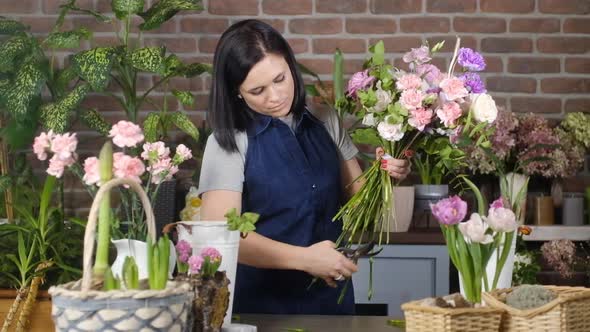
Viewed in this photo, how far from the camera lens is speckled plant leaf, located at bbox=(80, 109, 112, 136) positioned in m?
4.04

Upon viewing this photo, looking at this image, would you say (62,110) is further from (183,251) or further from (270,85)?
(183,251)

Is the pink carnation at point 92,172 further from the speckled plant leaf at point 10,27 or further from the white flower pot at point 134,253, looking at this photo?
the speckled plant leaf at point 10,27

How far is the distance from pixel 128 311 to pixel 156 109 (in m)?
2.79

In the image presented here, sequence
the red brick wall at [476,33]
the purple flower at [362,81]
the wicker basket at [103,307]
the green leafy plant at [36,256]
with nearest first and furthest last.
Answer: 1. the wicker basket at [103,307]
2. the purple flower at [362,81]
3. the green leafy plant at [36,256]
4. the red brick wall at [476,33]

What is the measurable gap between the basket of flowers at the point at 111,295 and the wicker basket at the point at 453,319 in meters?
0.43

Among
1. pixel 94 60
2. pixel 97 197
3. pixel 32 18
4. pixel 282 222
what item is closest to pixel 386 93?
pixel 282 222

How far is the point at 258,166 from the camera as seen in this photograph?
2.73m

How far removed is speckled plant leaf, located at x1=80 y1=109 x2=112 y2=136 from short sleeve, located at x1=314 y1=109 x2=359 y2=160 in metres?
1.43

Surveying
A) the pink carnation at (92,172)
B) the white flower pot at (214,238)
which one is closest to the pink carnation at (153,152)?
the white flower pot at (214,238)

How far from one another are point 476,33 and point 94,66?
1651mm

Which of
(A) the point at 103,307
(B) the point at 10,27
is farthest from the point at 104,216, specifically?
(B) the point at 10,27

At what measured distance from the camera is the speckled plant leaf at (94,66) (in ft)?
12.7

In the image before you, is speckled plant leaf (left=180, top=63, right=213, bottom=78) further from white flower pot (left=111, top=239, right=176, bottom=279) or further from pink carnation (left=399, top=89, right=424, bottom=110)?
white flower pot (left=111, top=239, right=176, bottom=279)

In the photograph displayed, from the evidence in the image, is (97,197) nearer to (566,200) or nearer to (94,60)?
(94,60)
